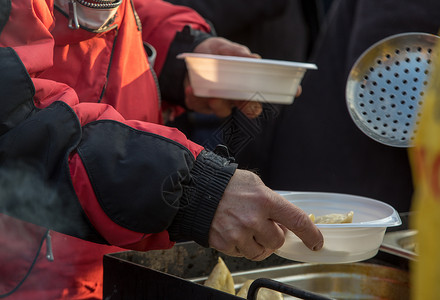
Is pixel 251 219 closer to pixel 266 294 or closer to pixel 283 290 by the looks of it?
pixel 283 290

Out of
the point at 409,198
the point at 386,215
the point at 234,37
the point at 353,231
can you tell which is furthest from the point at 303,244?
the point at 234,37

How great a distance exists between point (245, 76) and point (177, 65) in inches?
15.9

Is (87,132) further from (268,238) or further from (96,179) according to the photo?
(268,238)

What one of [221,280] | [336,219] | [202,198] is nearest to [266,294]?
[221,280]

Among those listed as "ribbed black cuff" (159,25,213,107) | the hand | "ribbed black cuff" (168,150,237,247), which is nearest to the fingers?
the hand

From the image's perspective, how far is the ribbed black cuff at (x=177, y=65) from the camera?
6.19 feet

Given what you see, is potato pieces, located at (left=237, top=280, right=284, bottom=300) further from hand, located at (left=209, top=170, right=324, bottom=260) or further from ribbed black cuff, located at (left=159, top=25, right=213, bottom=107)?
Result: ribbed black cuff, located at (left=159, top=25, right=213, bottom=107)

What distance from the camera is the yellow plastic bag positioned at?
0.50 meters

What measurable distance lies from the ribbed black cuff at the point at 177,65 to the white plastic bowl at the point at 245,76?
0.23 m

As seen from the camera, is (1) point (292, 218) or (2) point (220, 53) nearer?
(1) point (292, 218)

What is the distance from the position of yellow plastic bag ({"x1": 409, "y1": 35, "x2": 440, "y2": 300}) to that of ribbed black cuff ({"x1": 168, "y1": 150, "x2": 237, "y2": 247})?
1.83 ft

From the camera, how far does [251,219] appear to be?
1.06m

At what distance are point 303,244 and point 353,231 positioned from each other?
0.11 meters

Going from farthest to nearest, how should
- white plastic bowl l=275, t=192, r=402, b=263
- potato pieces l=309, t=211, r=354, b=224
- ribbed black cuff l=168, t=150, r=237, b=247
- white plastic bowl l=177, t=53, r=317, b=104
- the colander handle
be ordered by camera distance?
white plastic bowl l=177, t=53, r=317, b=104 → potato pieces l=309, t=211, r=354, b=224 → white plastic bowl l=275, t=192, r=402, b=263 → ribbed black cuff l=168, t=150, r=237, b=247 → the colander handle
